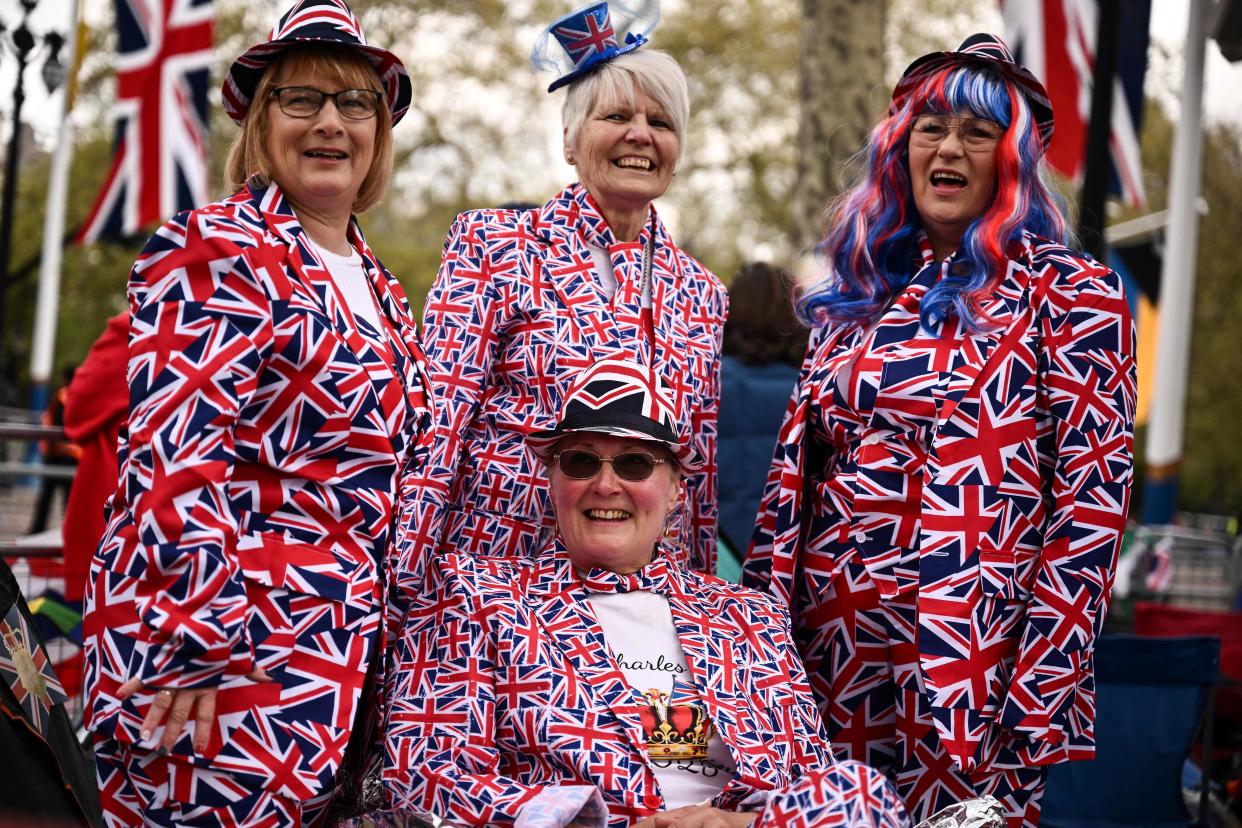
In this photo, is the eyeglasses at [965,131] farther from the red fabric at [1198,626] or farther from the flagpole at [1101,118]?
the red fabric at [1198,626]

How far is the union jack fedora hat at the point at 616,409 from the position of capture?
3348mm

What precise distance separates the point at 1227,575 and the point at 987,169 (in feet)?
21.1

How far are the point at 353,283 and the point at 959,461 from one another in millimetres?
1416

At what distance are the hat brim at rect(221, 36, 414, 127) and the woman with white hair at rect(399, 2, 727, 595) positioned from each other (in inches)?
28.2

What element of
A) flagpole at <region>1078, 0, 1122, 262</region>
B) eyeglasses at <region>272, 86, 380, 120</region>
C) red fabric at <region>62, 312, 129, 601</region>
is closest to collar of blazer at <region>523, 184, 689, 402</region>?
eyeglasses at <region>272, 86, 380, 120</region>

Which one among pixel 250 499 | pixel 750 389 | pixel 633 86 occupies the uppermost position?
pixel 633 86

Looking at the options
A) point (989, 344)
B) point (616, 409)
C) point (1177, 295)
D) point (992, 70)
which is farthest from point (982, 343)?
point (1177, 295)

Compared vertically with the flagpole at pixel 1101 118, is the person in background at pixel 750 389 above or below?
below

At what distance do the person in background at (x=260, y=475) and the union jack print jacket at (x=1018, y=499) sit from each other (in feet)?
3.92

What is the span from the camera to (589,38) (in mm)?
3850

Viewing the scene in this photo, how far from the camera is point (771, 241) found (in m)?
26.6

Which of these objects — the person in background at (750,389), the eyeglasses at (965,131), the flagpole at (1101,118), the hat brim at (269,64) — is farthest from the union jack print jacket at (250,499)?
the flagpole at (1101,118)

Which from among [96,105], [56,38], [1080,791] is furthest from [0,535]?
[96,105]

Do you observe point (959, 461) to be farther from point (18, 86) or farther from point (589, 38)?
point (18, 86)
